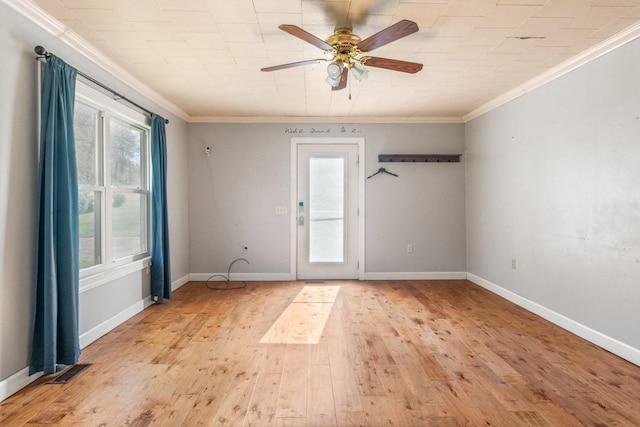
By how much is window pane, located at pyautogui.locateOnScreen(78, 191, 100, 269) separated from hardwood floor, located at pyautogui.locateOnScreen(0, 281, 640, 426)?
0.73m

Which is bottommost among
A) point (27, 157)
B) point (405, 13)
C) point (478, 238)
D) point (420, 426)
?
point (420, 426)

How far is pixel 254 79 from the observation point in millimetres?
3562

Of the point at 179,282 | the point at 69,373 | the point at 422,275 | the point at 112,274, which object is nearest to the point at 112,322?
the point at 112,274

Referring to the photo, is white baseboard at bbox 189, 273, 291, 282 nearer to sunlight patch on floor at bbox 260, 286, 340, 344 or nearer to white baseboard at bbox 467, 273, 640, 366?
sunlight patch on floor at bbox 260, 286, 340, 344

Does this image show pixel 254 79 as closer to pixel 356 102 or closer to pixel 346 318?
pixel 356 102

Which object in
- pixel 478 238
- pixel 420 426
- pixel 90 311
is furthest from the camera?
pixel 478 238

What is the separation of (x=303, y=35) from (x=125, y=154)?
8.03ft

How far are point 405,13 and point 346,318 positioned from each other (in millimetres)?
2725

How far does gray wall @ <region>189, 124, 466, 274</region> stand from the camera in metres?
5.18

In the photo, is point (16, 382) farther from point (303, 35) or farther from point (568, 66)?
point (568, 66)

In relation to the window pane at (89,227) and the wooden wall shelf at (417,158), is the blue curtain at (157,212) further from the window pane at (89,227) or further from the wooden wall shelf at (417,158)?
the wooden wall shelf at (417,158)

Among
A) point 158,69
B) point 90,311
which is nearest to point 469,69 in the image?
point 158,69

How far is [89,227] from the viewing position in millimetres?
3064

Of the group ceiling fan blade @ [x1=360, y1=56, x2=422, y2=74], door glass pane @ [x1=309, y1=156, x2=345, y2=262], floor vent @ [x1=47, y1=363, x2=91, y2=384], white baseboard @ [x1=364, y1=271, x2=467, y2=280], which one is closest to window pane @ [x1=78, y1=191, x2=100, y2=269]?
floor vent @ [x1=47, y1=363, x2=91, y2=384]
